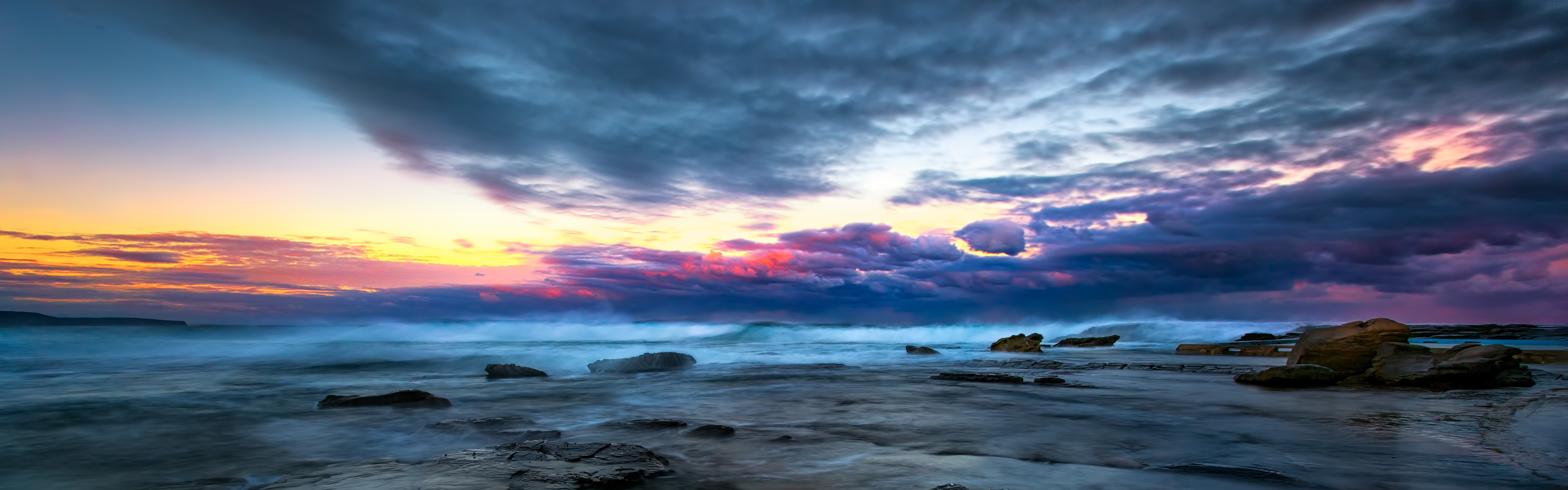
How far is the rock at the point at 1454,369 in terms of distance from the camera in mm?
10586

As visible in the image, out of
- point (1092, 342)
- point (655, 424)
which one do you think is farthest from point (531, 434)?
point (1092, 342)

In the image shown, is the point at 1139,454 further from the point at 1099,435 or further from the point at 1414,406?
the point at 1414,406

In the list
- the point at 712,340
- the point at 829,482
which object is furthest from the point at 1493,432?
the point at 712,340

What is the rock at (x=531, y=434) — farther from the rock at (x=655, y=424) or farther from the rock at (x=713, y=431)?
the rock at (x=713, y=431)

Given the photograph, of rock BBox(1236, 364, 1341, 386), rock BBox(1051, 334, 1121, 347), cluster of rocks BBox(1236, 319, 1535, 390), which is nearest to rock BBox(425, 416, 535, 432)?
rock BBox(1236, 364, 1341, 386)

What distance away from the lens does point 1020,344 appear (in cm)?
3131

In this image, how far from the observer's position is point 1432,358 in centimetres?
1138

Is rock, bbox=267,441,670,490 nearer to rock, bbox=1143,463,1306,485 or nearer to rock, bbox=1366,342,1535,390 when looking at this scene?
rock, bbox=1143,463,1306,485

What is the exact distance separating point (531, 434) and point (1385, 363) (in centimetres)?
1441

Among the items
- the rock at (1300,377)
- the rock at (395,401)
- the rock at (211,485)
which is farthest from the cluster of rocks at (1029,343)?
the rock at (211,485)

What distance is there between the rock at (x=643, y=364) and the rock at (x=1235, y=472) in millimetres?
14522

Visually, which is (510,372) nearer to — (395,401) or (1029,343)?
(395,401)

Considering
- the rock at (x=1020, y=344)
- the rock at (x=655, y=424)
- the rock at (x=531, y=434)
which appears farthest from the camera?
the rock at (x=1020, y=344)

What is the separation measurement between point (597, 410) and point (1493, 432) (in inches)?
400
